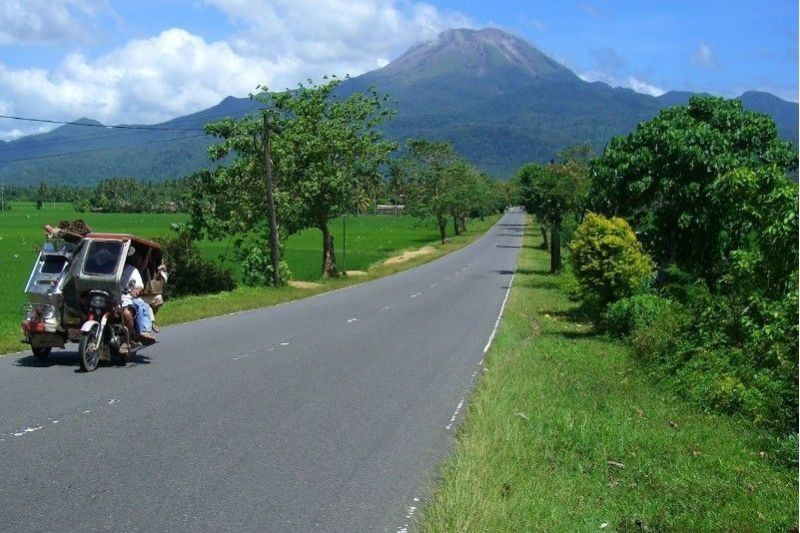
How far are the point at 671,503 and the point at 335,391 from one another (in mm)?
5074

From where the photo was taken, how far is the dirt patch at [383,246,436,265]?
5887 cm

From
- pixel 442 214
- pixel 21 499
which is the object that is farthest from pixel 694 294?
pixel 442 214

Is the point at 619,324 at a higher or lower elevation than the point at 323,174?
lower

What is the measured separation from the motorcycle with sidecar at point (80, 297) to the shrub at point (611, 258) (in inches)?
409

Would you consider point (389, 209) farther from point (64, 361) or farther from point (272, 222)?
point (64, 361)

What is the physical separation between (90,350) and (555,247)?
3380cm

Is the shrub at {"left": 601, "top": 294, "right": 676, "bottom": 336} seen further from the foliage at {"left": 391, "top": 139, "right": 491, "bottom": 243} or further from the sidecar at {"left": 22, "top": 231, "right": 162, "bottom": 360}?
the foliage at {"left": 391, "top": 139, "right": 491, "bottom": 243}

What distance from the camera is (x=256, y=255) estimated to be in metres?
36.8

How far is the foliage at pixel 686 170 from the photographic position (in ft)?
68.0

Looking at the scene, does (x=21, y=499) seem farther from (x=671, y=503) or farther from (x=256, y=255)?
(x=256, y=255)

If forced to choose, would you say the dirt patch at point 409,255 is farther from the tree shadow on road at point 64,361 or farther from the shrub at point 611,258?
the tree shadow on road at point 64,361

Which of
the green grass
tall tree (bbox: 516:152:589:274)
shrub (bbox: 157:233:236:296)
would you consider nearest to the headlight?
the green grass

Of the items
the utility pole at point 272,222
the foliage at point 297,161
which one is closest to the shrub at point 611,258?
the utility pole at point 272,222

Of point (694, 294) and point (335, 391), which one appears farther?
point (694, 294)
